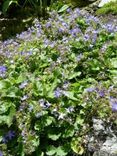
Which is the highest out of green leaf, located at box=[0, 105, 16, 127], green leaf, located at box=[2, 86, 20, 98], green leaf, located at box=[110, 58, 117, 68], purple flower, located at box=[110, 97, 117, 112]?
green leaf, located at box=[2, 86, 20, 98]

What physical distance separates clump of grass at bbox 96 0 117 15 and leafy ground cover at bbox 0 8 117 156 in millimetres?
2708

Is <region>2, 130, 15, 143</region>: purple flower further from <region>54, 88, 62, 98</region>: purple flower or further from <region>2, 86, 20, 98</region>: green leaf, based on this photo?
<region>54, 88, 62, 98</region>: purple flower

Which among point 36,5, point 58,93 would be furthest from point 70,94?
point 36,5

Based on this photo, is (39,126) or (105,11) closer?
(39,126)

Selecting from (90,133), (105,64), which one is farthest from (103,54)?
(90,133)

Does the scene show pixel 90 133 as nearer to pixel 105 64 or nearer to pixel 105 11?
pixel 105 64

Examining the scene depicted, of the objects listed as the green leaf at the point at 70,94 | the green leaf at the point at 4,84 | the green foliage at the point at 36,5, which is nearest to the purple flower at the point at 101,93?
the green leaf at the point at 70,94

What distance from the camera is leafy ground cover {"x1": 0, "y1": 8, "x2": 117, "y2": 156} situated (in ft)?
13.2

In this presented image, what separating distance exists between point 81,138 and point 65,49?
1.13m

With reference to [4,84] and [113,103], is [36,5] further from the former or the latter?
[113,103]

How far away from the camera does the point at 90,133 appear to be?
4031mm

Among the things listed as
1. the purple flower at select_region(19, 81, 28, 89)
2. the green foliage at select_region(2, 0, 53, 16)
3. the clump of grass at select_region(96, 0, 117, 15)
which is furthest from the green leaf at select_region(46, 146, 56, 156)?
the green foliage at select_region(2, 0, 53, 16)

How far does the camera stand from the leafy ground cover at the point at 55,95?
4.01m

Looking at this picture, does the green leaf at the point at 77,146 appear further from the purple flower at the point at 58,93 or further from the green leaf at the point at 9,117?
the green leaf at the point at 9,117
